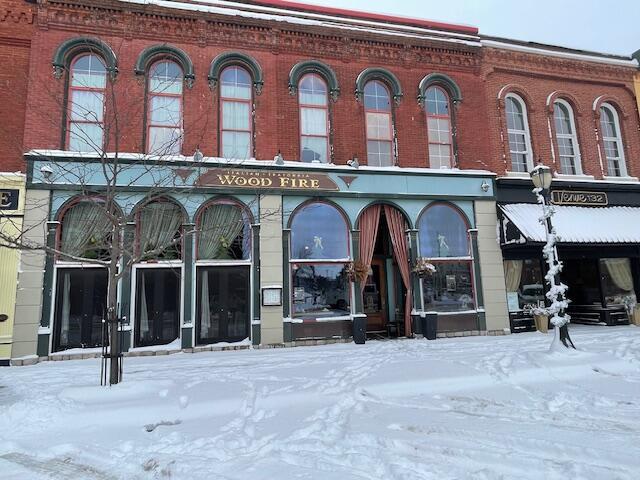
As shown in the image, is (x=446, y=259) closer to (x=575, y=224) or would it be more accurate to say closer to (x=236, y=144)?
(x=575, y=224)

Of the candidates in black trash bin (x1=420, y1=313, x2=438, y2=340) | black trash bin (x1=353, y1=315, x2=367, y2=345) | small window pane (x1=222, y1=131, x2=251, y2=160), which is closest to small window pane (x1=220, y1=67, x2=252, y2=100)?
small window pane (x1=222, y1=131, x2=251, y2=160)

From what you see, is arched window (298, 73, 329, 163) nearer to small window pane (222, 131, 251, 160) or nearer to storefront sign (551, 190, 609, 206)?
small window pane (222, 131, 251, 160)

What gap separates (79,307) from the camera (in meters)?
10.4

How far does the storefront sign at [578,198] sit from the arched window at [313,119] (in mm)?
8061

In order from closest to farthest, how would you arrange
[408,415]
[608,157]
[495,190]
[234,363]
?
1. [408,415]
2. [234,363]
3. [495,190]
4. [608,157]

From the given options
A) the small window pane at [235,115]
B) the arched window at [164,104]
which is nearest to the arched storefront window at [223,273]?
the arched window at [164,104]

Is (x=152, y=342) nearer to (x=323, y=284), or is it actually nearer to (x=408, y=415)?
(x=323, y=284)

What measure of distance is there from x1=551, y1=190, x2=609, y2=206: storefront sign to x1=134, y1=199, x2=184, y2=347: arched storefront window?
12237 millimetres

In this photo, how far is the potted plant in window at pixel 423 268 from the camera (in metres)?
11.9

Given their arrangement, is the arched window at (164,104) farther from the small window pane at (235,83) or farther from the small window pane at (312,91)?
the small window pane at (312,91)

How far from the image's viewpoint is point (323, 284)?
11.7 metres

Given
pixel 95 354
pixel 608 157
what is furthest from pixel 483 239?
pixel 95 354

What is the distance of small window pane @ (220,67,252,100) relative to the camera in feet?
39.4

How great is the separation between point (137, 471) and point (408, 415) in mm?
3261
